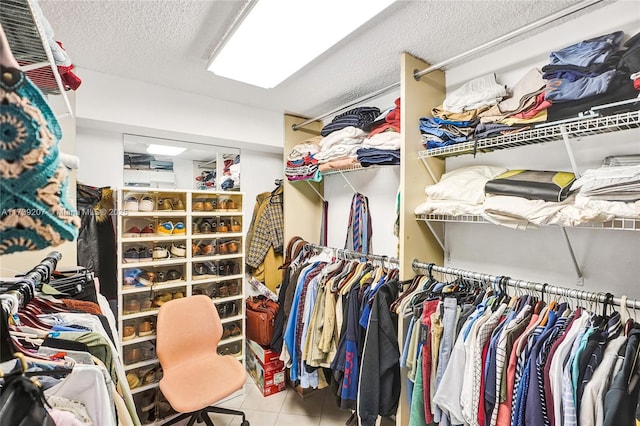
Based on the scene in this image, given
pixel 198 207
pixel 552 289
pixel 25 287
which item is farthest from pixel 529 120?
pixel 198 207

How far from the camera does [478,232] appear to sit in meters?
1.73

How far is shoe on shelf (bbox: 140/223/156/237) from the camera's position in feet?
7.19

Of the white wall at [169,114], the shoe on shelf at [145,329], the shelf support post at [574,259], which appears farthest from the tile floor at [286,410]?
the white wall at [169,114]

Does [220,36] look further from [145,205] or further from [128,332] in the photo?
[128,332]

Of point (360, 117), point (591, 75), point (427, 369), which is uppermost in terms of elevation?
point (360, 117)

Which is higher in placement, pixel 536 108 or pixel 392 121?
pixel 392 121

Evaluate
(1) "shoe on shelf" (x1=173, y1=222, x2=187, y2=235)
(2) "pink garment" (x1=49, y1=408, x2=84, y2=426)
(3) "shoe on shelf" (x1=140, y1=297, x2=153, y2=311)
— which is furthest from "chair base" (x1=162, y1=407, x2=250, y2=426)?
(2) "pink garment" (x1=49, y1=408, x2=84, y2=426)

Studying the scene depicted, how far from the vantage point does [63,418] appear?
0.68 metres

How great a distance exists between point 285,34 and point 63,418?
1.55 metres

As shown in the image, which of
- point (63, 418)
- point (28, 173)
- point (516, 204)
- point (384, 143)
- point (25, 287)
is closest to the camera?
point (28, 173)

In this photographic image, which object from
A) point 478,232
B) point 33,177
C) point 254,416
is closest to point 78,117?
point 33,177

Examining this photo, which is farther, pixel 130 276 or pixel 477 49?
pixel 130 276

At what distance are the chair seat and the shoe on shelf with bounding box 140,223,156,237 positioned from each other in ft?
3.10

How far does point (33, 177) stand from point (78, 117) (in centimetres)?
199
